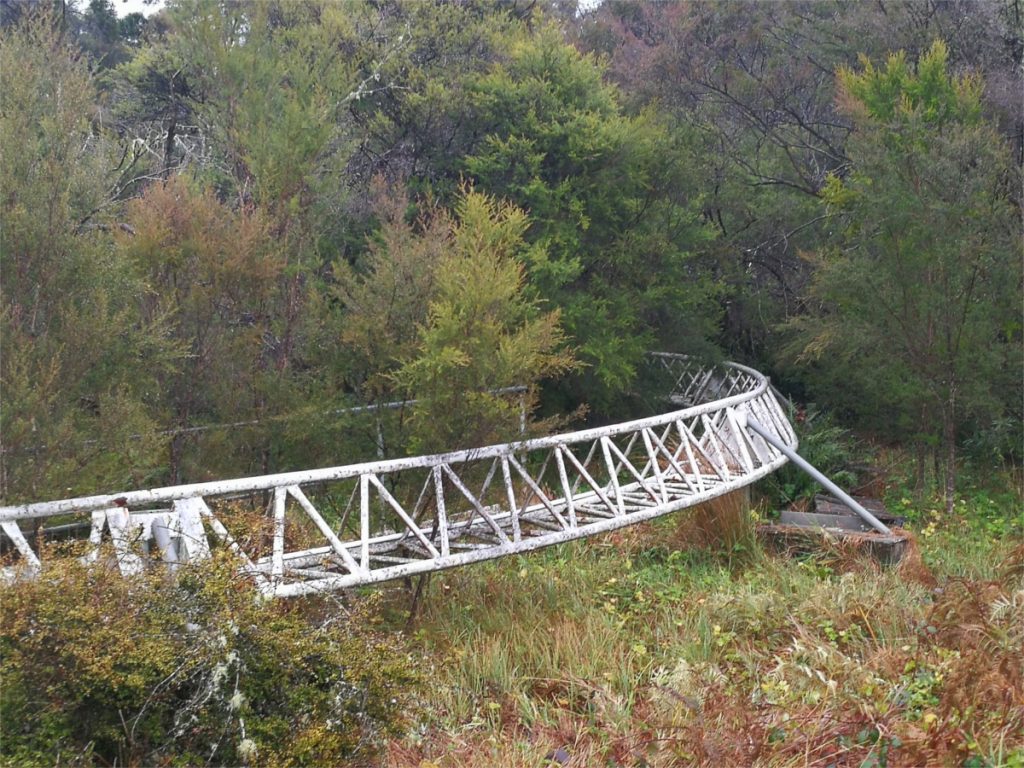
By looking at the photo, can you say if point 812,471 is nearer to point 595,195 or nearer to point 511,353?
point 511,353

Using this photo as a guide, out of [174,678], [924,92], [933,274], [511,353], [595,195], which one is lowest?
[174,678]

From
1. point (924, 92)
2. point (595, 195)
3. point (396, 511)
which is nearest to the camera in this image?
point (396, 511)

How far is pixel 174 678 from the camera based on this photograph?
13.4 ft

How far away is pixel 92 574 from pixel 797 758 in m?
3.43

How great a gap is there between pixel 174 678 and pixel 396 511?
2.88m

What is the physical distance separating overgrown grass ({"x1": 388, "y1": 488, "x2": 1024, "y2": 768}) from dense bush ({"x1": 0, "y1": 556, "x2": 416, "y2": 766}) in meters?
0.57

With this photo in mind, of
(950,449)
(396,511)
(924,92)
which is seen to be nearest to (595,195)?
(924,92)

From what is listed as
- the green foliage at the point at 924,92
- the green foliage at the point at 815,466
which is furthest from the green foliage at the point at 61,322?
the green foliage at the point at 924,92

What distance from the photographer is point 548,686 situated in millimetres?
6277

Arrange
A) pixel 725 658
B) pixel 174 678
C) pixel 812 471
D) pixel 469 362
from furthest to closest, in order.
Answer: pixel 812 471 < pixel 469 362 < pixel 725 658 < pixel 174 678

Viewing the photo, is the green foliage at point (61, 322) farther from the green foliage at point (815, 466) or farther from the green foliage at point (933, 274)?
the green foliage at point (933, 274)

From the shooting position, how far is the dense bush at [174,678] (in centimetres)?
402

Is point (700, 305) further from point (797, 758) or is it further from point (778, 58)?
point (797, 758)

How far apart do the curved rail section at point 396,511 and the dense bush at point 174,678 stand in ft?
1.43
